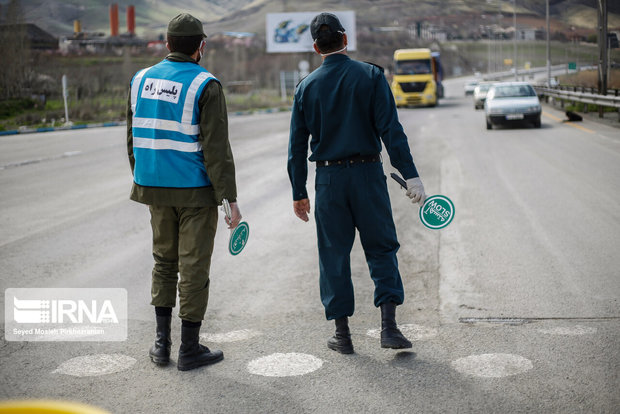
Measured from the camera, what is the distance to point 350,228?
4.67 m

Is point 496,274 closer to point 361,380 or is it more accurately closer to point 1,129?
point 361,380

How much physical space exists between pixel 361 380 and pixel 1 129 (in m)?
32.6

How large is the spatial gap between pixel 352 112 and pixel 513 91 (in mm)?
21288

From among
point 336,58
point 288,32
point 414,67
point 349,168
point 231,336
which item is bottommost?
point 231,336

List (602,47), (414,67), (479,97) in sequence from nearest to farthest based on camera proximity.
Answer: (602,47)
(479,97)
(414,67)

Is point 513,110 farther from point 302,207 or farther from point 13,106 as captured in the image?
point 13,106

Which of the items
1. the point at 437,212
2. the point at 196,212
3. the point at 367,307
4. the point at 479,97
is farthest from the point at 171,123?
the point at 479,97

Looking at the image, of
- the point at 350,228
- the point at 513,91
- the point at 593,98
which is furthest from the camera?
the point at 593,98

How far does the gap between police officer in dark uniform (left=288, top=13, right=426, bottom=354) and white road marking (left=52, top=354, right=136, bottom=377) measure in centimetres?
125

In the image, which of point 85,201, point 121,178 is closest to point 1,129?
point 121,178

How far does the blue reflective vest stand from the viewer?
171 inches

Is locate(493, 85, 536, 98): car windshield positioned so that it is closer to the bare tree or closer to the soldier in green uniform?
the soldier in green uniform

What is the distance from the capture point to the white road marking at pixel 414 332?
4.82 metres

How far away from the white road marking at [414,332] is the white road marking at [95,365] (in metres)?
1.55
